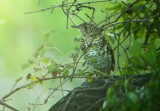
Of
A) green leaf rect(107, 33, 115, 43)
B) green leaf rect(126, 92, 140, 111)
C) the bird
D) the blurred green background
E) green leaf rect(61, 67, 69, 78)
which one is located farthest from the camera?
the blurred green background

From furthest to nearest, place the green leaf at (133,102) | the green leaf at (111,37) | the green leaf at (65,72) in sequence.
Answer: the green leaf at (111,37) < the green leaf at (65,72) < the green leaf at (133,102)

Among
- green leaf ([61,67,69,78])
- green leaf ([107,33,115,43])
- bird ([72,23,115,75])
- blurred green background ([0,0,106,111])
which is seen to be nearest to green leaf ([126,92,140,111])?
green leaf ([61,67,69,78])

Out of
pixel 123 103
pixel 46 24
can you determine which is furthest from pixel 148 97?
pixel 46 24

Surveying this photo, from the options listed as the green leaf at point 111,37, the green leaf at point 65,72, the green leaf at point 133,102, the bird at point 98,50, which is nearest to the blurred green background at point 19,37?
the bird at point 98,50

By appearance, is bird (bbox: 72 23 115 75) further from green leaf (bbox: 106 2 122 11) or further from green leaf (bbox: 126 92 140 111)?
green leaf (bbox: 126 92 140 111)

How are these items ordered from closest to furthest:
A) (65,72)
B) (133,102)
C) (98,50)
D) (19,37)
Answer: (133,102) → (65,72) → (98,50) → (19,37)

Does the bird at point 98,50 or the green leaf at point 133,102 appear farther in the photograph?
the bird at point 98,50

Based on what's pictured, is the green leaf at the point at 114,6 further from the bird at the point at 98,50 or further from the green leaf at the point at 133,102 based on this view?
the green leaf at the point at 133,102

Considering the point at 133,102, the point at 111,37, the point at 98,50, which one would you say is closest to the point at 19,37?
the point at 98,50

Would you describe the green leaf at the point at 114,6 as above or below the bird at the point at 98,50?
above

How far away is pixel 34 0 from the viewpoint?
4125mm

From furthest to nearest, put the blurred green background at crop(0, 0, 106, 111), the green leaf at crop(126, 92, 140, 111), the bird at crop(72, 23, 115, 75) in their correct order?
1. the blurred green background at crop(0, 0, 106, 111)
2. the bird at crop(72, 23, 115, 75)
3. the green leaf at crop(126, 92, 140, 111)

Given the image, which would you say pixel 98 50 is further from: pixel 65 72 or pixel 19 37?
pixel 19 37

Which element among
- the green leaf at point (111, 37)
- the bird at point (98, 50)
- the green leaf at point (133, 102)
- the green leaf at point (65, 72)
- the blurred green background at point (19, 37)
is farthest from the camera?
the blurred green background at point (19, 37)
